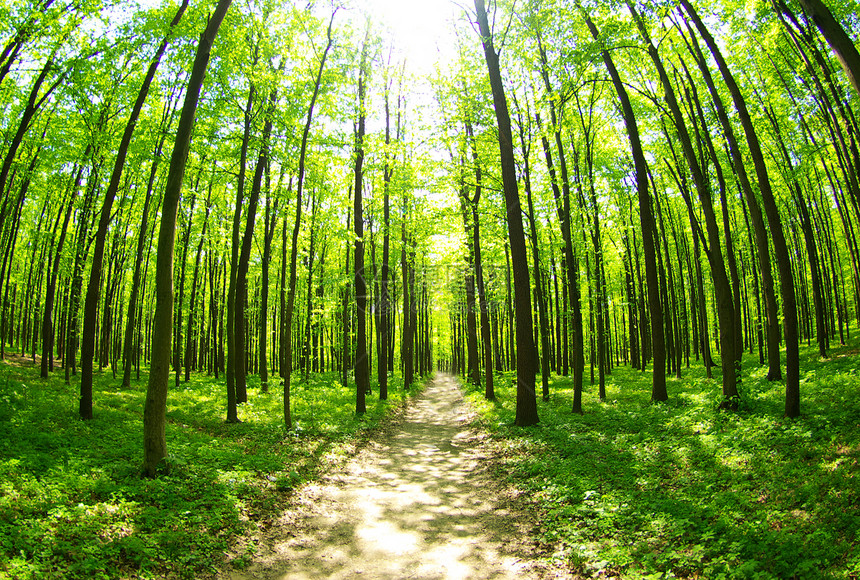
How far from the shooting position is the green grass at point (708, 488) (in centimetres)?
408

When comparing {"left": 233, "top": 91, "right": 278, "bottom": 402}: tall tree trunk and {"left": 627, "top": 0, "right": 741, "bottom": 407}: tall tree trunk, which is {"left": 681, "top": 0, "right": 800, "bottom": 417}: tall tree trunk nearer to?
{"left": 627, "top": 0, "right": 741, "bottom": 407}: tall tree trunk

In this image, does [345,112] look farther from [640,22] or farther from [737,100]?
[737,100]

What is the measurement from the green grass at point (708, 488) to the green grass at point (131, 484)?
14.3ft

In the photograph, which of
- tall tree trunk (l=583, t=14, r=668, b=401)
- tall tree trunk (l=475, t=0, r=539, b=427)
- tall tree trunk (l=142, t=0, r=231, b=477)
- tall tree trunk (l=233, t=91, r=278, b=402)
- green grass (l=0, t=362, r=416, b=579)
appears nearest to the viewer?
green grass (l=0, t=362, r=416, b=579)

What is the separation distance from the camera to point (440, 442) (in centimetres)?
1204

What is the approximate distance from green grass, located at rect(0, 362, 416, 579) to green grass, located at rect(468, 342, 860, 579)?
437 centimetres

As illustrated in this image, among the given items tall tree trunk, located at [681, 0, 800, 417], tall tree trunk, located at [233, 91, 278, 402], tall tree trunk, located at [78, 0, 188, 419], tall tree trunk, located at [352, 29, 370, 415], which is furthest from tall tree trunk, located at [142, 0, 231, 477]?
tall tree trunk, located at [681, 0, 800, 417]

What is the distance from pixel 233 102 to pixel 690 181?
→ 16.6 m

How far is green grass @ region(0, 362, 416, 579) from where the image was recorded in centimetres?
420

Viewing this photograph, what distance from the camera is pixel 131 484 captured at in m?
5.99

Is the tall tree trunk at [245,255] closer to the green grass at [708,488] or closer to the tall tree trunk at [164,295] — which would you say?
the tall tree trunk at [164,295]

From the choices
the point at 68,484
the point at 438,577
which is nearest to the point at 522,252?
the point at 438,577

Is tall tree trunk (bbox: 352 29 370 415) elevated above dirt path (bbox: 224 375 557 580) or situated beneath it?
elevated above

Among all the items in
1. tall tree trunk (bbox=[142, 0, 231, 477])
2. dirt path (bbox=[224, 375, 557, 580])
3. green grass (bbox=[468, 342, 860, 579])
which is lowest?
dirt path (bbox=[224, 375, 557, 580])
